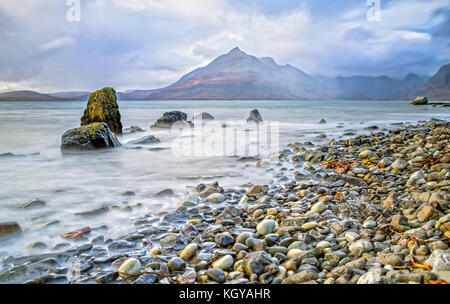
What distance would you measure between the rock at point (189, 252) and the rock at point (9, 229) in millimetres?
1791

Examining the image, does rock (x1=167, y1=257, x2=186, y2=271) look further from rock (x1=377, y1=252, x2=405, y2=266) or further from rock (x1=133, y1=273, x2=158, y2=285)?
rock (x1=377, y1=252, x2=405, y2=266)

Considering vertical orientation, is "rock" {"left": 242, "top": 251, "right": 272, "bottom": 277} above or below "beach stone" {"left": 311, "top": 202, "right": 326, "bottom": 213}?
below

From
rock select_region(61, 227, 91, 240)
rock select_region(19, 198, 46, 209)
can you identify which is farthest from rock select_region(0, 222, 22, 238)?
rock select_region(19, 198, 46, 209)

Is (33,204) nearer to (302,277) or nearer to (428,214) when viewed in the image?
(302,277)

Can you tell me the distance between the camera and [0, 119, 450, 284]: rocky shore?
176cm

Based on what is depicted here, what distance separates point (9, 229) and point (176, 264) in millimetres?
1874

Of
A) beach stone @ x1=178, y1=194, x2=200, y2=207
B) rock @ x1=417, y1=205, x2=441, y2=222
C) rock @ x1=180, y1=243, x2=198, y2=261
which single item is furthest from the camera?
beach stone @ x1=178, y1=194, x2=200, y2=207

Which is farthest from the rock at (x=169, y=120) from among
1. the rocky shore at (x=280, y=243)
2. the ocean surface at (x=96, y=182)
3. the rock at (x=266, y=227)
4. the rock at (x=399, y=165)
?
the rock at (x=266, y=227)

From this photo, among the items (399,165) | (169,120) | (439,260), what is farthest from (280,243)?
(169,120)

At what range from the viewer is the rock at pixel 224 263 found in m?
1.92

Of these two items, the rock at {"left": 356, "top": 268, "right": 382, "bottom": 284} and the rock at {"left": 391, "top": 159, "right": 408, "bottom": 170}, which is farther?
the rock at {"left": 391, "top": 159, "right": 408, "bottom": 170}

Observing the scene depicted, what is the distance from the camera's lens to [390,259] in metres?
1.74

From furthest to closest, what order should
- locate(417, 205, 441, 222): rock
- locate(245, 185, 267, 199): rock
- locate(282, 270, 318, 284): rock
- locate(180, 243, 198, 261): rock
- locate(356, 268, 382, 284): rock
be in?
1. locate(245, 185, 267, 199): rock
2. locate(417, 205, 441, 222): rock
3. locate(180, 243, 198, 261): rock
4. locate(282, 270, 318, 284): rock
5. locate(356, 268, 382, 284): rock
